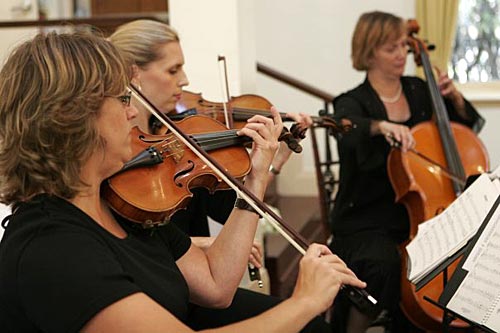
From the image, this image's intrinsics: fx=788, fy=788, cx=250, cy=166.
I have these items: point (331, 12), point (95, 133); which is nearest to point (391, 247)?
point (95, 133)

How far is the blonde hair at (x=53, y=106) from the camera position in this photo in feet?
4.30

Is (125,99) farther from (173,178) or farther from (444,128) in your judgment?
(444,128)

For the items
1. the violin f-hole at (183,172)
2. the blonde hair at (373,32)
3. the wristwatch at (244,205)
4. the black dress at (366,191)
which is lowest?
the black dress at (366,191)

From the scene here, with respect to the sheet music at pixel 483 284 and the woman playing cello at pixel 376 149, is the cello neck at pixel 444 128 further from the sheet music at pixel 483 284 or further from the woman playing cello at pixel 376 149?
the sheet music at pixel 483 284

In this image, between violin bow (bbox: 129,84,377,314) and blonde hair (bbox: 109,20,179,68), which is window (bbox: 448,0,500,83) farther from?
violin bow (bbox: 129,84,377,314)

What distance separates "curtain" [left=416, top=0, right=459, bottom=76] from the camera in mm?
4766

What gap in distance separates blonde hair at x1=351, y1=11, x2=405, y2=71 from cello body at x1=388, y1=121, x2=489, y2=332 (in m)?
0.38

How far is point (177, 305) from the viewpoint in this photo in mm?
1497

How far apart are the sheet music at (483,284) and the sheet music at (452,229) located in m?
0.10

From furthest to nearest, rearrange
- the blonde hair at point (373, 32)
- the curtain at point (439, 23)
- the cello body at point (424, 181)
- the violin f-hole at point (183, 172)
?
the curtain at point (439, 23)
the blonde hair at point (373, 32)
the cello body at point (424, 181)
the violin f-hole at point (183, 172)

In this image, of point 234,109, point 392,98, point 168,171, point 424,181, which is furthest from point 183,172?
point 392,98

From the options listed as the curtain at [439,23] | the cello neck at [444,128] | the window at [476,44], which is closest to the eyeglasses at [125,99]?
the cello neck at [444,128]

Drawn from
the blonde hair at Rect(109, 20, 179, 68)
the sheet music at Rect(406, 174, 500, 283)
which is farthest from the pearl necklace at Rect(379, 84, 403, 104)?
the sheet music at Rect(406, 174, 500, 283)

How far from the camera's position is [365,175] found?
282cm
